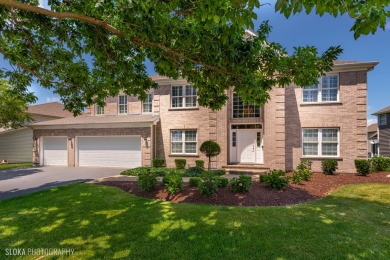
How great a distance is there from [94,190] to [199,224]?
A: 540 cm

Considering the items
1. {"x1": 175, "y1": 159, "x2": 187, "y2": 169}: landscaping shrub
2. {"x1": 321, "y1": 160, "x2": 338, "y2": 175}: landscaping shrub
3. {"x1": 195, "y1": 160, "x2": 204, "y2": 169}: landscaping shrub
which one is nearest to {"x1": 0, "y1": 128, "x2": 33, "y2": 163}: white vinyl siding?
{"x1": 175, "y1": 159, "x2": 187, "y2": 169}: landscaping shrub

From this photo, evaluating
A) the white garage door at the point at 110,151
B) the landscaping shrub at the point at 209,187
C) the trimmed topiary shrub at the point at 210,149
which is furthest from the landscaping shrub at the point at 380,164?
the white garage door at the point at 110,151

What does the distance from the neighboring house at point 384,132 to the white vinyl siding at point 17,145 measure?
4132cm

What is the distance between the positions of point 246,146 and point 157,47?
1141cm

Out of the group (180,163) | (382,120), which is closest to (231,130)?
(180,163)

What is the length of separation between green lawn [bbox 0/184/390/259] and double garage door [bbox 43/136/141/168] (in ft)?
30.2

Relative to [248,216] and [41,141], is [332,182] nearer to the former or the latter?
[248,216]

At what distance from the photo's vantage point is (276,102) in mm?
14328

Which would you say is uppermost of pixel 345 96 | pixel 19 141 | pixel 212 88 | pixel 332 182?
pixel 345 96

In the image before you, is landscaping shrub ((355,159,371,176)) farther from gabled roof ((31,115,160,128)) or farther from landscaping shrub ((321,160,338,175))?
gabled roof ((31,115,160,128))

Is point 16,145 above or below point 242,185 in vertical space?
above

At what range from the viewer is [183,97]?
16688 mm

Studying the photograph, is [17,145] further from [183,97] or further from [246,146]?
[246,146]

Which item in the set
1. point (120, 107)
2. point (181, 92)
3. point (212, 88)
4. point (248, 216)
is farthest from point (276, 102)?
point (120, 107)
